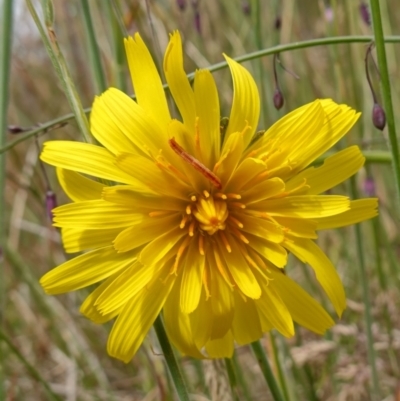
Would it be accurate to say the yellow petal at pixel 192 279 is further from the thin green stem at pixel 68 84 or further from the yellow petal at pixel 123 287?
the thin green stem at pixel 68 84

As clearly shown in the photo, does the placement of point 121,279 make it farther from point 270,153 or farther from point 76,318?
point 76,318

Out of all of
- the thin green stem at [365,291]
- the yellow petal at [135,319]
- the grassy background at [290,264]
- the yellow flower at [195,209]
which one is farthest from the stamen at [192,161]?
the thin green stem at [365,291]

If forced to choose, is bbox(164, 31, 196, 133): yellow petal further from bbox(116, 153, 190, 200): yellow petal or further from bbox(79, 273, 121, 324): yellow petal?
bbox(79, 273, 121, 324): yellow petal

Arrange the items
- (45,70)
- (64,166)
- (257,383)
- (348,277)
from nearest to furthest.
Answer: (64,166), (257,383), (348,277), (45,70)

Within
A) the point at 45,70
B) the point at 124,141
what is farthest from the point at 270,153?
the point at 45,70

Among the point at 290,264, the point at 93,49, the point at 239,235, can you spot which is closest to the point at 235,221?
the point at 239,235

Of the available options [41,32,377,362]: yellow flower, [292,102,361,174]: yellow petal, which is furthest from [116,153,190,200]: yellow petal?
[292,102,361,174]: yellow petal
